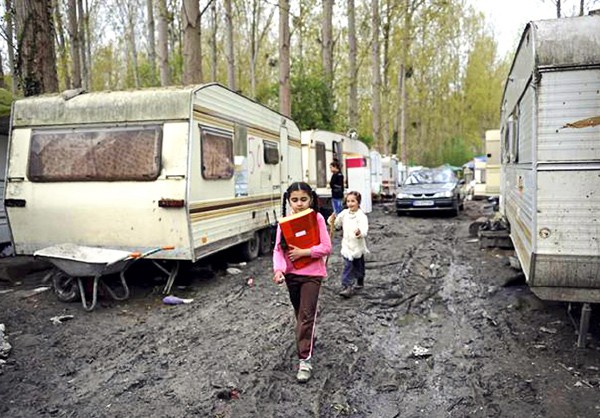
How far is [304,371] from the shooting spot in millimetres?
3998

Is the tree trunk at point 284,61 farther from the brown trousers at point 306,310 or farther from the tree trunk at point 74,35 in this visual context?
the brown trousers at point 306,310

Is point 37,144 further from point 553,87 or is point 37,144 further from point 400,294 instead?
point 553,87

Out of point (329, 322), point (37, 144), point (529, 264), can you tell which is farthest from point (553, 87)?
point (37, 144)

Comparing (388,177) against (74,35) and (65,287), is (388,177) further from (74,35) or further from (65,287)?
(65,287)

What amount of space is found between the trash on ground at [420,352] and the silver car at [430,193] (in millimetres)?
11248

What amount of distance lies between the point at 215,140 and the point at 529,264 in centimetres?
434

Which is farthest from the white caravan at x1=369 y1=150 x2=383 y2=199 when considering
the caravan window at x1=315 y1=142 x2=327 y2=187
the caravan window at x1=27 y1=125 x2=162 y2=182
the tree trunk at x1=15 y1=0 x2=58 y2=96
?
the caravan window at x1=27 y1=125 x2=162 y2=182

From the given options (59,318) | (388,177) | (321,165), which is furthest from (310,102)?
(59,318)

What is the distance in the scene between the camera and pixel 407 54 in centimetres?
2905

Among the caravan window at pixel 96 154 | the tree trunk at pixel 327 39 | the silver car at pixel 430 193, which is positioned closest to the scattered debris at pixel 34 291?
the caravan window at pixel 96 154

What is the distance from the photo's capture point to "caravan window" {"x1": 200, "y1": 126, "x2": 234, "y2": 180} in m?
6.74

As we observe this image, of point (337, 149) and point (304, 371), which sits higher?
point (337, 149)

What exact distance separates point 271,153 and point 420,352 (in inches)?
223

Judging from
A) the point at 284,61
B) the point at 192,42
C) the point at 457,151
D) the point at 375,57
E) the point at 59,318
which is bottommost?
the point at 59,318
